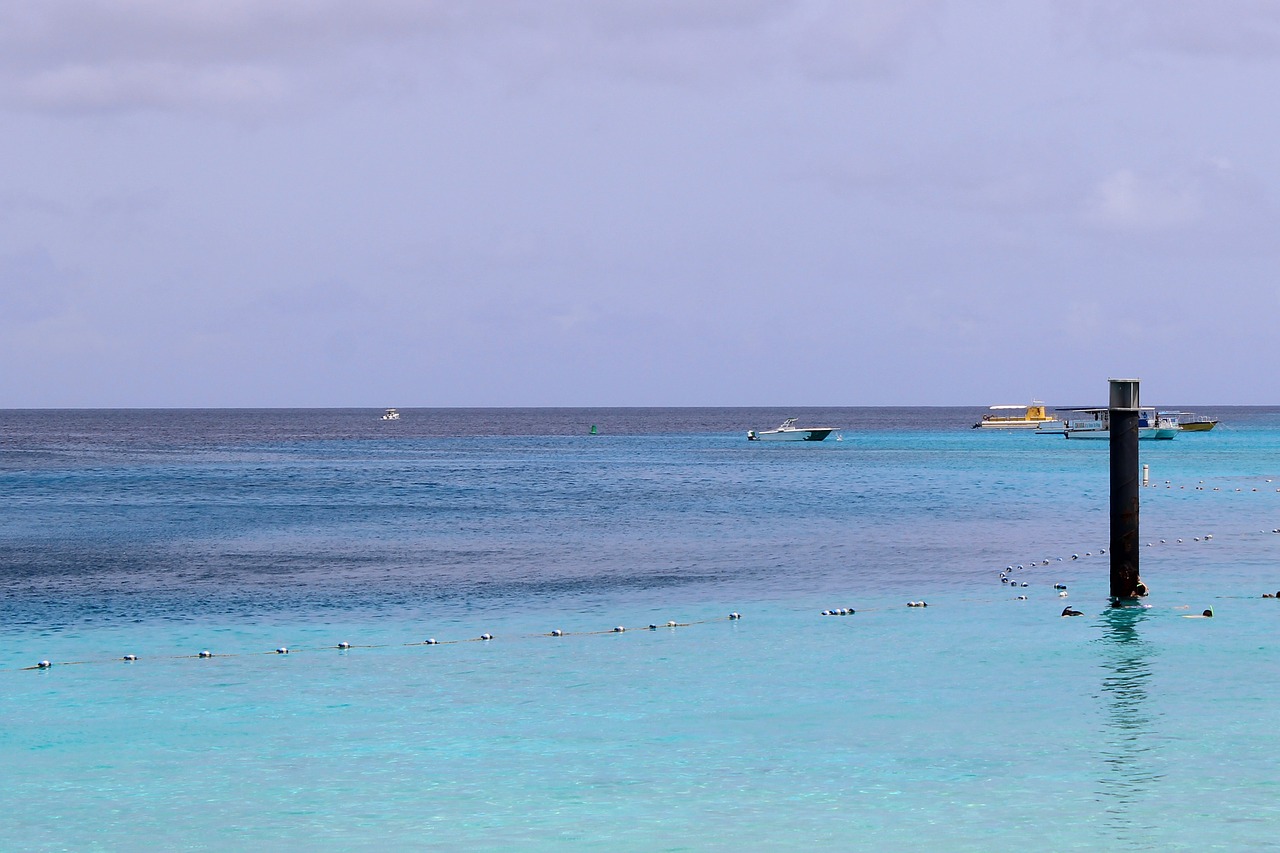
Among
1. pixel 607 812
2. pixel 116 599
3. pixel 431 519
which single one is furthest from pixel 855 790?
pixel 431 519

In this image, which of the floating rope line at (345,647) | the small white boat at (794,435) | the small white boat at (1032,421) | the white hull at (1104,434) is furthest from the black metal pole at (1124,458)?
the small white boat at (1032,421)

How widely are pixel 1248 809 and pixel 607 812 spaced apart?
6.30 meters

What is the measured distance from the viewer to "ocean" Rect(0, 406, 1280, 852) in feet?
47.9

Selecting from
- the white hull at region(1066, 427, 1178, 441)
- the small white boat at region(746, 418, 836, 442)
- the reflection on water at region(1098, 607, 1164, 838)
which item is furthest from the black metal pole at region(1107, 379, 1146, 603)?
the small white boat at region(746, 418, 836, 442)

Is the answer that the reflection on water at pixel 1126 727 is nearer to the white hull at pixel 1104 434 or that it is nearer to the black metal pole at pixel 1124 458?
the black metal pole at pixel 1124 458

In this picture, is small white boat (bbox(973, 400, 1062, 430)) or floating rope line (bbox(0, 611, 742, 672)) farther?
small white boat (bbox(973, 400, 1062, 430))

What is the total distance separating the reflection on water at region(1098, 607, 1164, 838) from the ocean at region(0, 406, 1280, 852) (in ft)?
0.25

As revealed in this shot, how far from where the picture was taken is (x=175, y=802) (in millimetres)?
15383

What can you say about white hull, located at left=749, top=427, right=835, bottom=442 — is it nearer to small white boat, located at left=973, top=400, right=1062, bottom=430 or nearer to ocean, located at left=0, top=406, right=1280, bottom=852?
small white boat, located at left=973, top=400, right=1062, bottom=430

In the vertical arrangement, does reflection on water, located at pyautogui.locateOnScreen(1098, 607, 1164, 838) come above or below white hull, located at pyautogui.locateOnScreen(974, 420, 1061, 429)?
below

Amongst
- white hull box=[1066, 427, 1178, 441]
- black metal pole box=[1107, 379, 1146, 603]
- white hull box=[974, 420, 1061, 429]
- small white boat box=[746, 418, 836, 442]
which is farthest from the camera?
white hull box=[974, 420, 1061, 429]

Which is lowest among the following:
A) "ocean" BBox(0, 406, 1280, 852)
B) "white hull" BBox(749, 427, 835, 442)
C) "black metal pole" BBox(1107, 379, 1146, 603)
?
"ocean" BBox(0, 406, 1280, 852)

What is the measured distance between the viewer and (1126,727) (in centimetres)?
1817

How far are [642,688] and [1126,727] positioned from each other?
666 centimetres
